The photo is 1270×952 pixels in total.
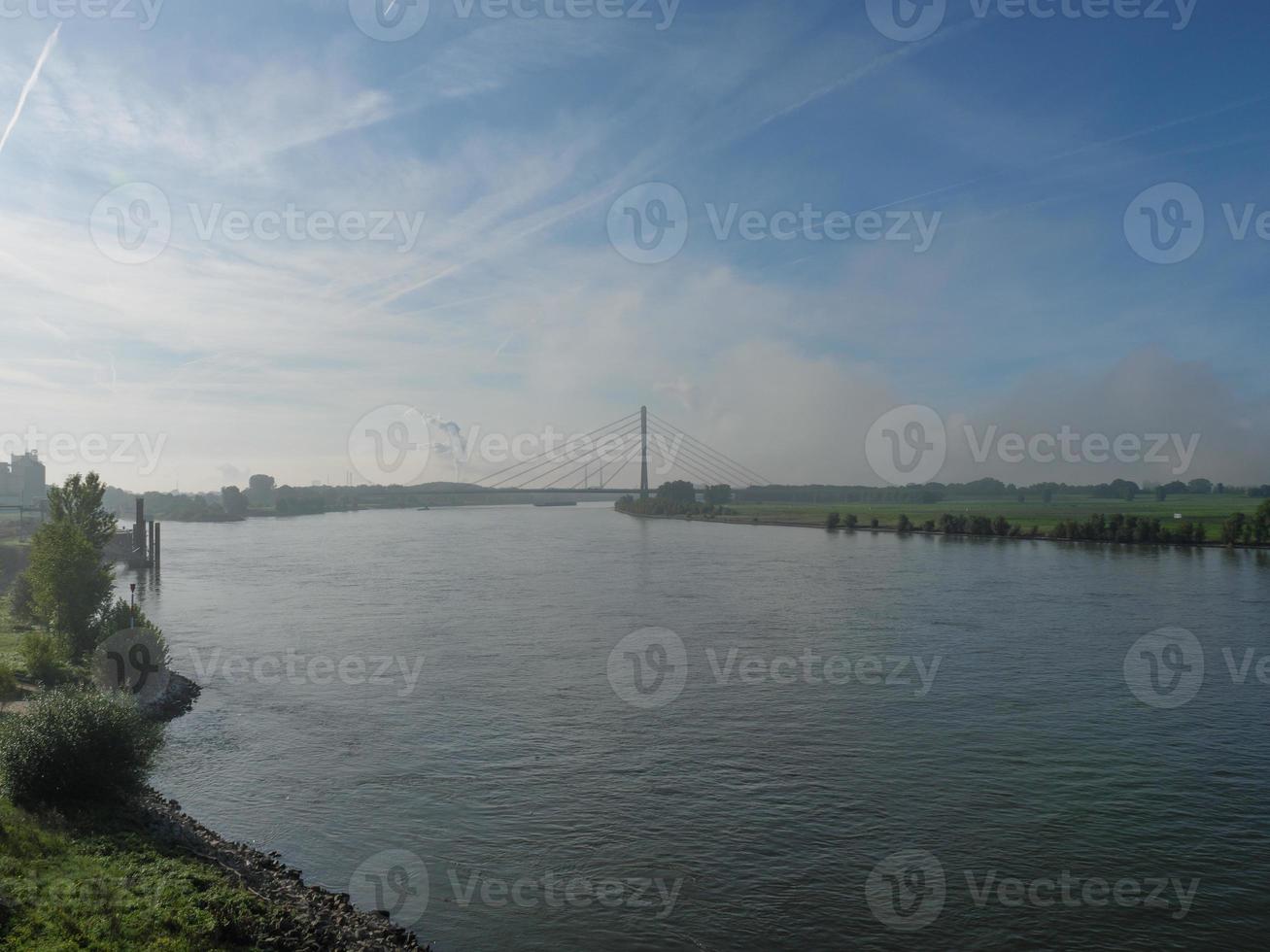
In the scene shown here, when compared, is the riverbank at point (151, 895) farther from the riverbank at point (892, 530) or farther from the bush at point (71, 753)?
the riverbank at point (892, 530)

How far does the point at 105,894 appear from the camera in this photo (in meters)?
8.12

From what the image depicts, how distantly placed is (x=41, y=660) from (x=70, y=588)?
3.46 m

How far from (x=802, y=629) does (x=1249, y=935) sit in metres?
17.7

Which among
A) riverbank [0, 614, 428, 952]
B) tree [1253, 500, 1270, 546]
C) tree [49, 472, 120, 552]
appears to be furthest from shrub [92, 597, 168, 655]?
tree [1253, 500, 1270, 546]

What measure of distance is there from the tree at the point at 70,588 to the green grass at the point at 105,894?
1158 cm

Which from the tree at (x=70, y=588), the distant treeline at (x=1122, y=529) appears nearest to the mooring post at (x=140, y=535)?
the tree at (x=70, y=588)

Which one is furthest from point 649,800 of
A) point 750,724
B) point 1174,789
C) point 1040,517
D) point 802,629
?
point 1040,517

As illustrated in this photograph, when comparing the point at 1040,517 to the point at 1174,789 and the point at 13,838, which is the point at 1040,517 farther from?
the point at 13,838

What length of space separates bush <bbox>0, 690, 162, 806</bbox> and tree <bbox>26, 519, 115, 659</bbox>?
995 centimetres

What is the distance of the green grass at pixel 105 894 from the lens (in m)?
7.30

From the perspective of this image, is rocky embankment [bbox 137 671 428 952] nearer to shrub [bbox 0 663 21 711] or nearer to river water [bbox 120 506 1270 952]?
river water [bbox 120 506 1270 952]

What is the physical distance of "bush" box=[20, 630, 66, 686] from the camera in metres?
16.6

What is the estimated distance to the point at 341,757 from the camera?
14.6m

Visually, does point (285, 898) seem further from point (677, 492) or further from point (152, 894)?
point (677, 492)
